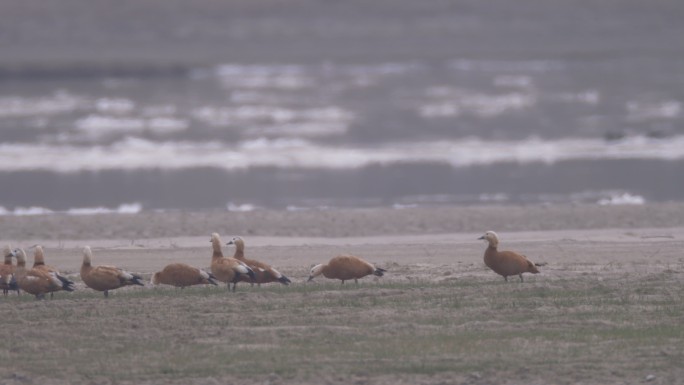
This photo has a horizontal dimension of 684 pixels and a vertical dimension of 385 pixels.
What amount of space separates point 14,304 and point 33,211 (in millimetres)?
10240

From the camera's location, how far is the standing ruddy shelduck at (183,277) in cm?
1442

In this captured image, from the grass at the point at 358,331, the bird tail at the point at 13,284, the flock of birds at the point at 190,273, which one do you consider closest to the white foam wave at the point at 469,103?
the flock of birds at the point at 190,273

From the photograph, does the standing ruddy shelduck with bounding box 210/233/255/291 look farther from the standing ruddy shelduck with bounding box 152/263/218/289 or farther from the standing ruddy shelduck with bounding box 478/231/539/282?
the standing ruddy shelduck with bounding box 478/231/539/282

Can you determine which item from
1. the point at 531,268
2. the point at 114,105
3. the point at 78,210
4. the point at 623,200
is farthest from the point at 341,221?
the point at 114,105

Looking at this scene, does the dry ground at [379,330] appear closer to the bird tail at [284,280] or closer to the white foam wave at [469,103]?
the bird tail at [284,280]

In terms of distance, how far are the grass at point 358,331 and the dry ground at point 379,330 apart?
2cm

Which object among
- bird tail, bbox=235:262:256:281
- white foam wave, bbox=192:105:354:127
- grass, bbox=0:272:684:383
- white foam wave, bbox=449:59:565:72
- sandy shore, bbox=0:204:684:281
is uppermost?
white foam wave, bbox=449:59:565:72

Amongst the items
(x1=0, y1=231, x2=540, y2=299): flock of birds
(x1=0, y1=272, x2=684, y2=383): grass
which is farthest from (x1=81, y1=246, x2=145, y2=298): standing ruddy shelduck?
(x1=0, y1=272, x2=684, y2=383): grass

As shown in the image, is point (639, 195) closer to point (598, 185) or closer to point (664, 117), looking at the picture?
point (598, 185)

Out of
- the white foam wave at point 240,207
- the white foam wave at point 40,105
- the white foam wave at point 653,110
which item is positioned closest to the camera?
the white foam wave at point 240,207

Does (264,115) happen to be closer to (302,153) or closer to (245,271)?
(302,153)

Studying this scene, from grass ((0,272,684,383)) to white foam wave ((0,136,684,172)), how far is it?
16691 mm

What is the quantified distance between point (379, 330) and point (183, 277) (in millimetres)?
3085

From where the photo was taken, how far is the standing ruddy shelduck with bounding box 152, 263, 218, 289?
1442 cm
